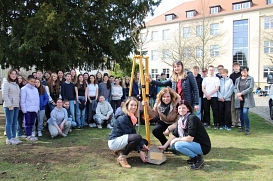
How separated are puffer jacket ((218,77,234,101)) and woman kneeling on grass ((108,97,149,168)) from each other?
4.02 meters

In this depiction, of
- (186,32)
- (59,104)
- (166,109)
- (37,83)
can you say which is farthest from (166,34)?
(166,109)

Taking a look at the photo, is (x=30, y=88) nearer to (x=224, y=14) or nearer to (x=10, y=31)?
(x=10, y=31)

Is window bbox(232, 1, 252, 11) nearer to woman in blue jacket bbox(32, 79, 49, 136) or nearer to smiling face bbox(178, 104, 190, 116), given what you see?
woman in blue jacket bbox(32, 79, 49, 136)

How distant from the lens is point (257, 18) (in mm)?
36844

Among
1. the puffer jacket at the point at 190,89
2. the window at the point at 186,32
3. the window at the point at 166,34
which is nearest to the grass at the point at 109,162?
the puffer jacket at the point at 190,89

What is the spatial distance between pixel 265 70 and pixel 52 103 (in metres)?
35.8

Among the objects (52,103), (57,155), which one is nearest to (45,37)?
(52,103)

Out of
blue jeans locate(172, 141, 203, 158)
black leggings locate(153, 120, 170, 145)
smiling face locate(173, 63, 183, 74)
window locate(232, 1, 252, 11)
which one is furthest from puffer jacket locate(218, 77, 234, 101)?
window locate(232, 1, 252, 11)

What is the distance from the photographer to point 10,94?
237 inches

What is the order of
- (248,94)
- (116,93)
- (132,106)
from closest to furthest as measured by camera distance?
(132,106) < (248,94) < (116,93)

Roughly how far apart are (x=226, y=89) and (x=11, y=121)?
6.10 meters

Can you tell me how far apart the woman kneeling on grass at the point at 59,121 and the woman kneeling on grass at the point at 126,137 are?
266cm

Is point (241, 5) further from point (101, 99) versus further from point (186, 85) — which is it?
point (186, 85)

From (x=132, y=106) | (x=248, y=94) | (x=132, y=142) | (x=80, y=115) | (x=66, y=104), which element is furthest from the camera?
(x=80, y=115)
